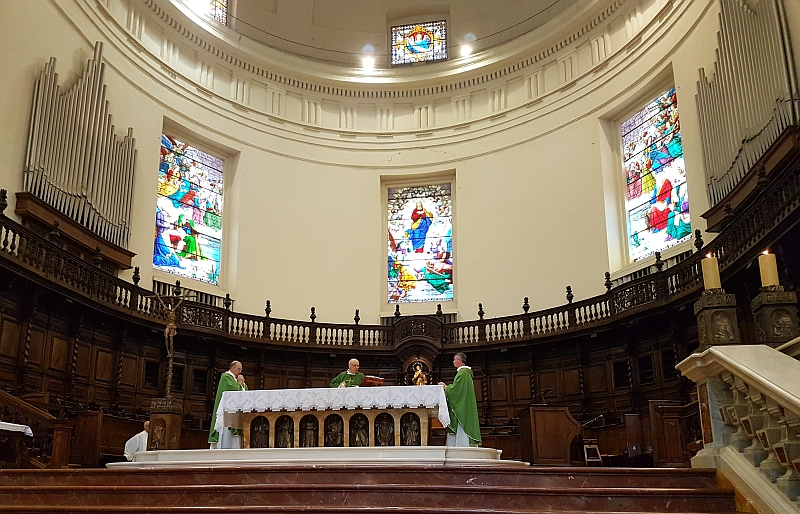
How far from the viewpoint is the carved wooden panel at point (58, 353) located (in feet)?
42.2

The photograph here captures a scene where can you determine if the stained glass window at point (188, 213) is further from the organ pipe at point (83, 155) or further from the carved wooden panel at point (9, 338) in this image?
the carved wooden panel at point (9, 338)

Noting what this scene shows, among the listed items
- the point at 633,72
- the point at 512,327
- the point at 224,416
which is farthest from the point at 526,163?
the point at 224,416

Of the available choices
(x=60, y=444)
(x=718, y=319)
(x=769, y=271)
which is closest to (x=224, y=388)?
(x=60, y=444)

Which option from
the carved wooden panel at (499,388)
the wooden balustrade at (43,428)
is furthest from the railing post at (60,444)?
the carved wooden panel at (499,388)

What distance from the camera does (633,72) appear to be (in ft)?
57.6

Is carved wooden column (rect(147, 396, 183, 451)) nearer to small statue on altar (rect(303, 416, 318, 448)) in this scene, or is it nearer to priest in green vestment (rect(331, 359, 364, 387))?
small statue on altar (rect(303, 416, 318, 448))

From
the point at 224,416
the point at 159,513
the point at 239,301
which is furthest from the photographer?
the point at 239,301

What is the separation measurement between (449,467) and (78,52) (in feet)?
43.2

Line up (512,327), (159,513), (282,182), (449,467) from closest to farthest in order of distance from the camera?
(159,513) < (449,467) < (512,327) < (282,182)

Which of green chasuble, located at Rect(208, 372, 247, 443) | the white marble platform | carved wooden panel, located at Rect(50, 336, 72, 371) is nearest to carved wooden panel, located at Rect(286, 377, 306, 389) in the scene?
carved wooden panel, located at Rect(50, 336, 72, 371)

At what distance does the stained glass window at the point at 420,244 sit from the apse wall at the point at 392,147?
0.39 metres

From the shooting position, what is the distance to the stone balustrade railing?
4535mm

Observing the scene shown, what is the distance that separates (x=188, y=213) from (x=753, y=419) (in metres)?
16.0

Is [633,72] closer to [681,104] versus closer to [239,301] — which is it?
[681,104]
